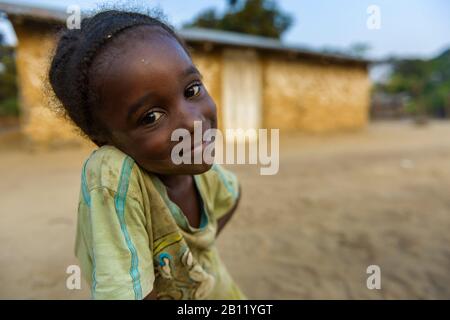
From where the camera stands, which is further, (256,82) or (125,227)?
(256,82)

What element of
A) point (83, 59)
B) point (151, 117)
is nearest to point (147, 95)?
point (151, 117)

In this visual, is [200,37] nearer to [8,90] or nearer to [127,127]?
[127,127]

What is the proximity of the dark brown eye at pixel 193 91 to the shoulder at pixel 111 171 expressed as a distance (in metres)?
0.21

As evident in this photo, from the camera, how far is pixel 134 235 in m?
0.75

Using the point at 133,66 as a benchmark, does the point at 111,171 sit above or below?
below

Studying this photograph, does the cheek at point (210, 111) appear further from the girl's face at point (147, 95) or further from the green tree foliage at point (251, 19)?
the green tree foliage at point (251, 19)

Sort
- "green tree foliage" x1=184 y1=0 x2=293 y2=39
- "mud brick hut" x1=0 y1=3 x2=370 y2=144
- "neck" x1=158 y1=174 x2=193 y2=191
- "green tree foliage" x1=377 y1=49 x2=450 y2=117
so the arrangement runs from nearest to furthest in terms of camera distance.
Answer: "neck" x1=158 y1=174 x2=193 y2=191, "mud brick hut" x1=0 y1=3 x2=370 y2=144, "green tree foliage" x1=184 y1=0 x2=293 y2=39, "green tree foliage" x1=377 y1=49 x2=450 y2=117

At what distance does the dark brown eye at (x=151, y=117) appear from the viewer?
0.73 meters

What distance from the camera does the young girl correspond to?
2.30 ft

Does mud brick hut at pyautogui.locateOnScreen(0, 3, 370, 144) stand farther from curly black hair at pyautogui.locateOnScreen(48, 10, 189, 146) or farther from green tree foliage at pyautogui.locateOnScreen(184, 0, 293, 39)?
green tree foliage at pyautogui.locateOnScreen(184, 0, 293, 39)

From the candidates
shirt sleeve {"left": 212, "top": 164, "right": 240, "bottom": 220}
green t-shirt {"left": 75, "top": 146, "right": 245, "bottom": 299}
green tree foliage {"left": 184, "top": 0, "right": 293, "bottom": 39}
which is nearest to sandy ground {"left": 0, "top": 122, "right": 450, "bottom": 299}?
shirt sleeve {"left": 212, "top": 164, "right": 240, "bottom": 220}

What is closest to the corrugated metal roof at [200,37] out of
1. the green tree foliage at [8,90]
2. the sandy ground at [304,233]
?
the sandy ground at [304,233]

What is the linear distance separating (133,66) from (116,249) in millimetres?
400

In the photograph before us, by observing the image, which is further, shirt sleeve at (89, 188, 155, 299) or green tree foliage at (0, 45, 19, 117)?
green tree foliage at (0, 45, 19, 117)
